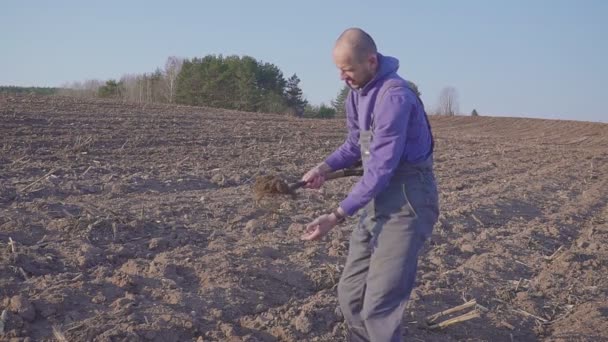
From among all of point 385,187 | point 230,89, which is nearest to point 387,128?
point 385,187

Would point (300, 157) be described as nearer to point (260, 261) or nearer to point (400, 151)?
point (260, 261)

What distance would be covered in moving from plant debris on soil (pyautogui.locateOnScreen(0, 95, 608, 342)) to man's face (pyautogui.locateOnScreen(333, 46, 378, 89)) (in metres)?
0.98

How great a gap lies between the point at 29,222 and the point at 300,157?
24.5 feet

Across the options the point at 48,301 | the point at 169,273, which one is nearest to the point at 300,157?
the point at 169,273

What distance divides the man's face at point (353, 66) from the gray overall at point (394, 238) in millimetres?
289

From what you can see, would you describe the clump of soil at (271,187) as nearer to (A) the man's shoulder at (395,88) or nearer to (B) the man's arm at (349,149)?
(B) the man's arm at (349,149)

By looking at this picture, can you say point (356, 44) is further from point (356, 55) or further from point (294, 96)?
point (294, 96)

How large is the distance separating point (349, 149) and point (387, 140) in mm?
672

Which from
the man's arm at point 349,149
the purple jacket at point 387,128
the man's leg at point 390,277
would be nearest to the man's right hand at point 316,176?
the man's arm at point 349,149

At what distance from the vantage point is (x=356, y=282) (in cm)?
386

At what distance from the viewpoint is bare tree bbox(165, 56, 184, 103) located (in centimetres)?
4472

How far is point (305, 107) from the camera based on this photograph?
4703cm

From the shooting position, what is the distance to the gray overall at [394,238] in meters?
3.59

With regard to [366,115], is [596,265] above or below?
below
